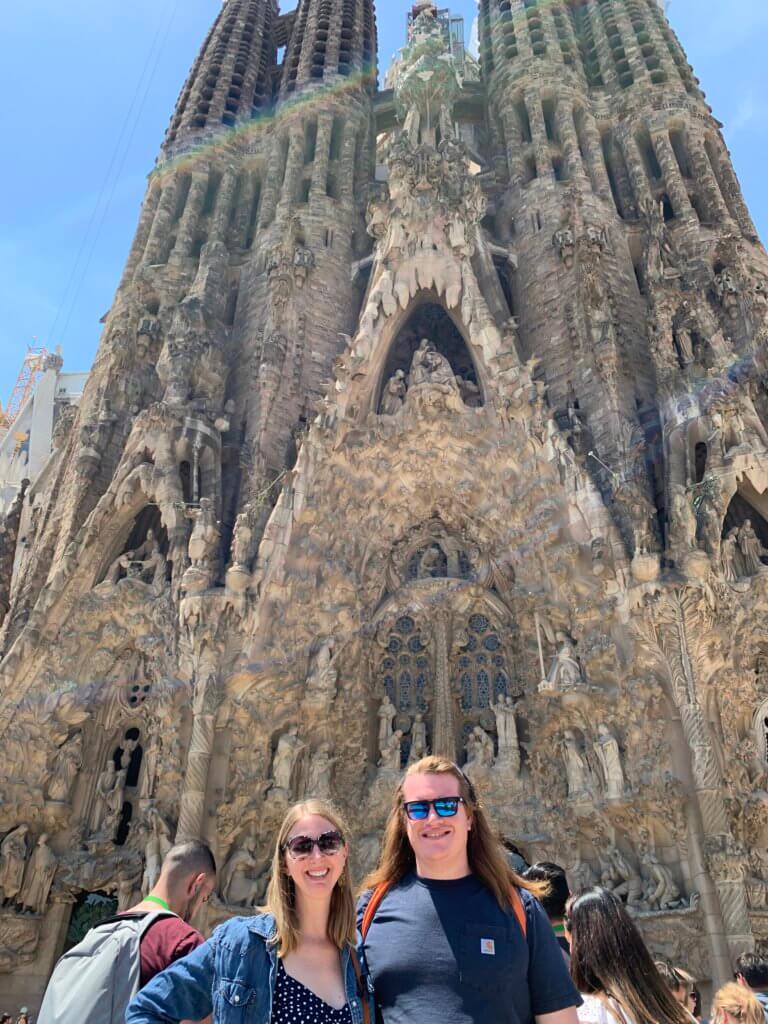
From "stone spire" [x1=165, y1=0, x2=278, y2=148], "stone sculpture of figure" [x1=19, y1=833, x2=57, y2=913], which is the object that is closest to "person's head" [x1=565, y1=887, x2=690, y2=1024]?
"stone sculpture of figure" [x1=19, y1=833, x2=57, y2=913]

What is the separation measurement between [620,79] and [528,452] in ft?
44.0

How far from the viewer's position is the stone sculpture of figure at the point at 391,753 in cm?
1166

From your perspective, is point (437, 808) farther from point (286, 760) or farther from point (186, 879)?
point (286, 760)

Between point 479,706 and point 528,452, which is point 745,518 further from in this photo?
point 479,706

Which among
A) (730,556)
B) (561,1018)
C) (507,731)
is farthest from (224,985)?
(730,556)

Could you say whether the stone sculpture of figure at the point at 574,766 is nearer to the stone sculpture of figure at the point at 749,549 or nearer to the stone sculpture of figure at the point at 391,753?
the stone sculpture of figure at the point at 391,753

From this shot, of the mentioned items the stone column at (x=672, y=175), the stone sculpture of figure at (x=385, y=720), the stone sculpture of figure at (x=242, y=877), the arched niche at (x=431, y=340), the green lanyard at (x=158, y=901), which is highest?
the stone column at (x=672, y=175)

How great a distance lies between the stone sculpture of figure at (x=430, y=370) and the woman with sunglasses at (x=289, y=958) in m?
11.4

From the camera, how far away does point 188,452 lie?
1378 centimetres

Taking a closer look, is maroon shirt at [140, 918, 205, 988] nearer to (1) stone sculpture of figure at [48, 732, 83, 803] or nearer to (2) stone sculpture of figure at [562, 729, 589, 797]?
(2) stone sculpture of figure at [562, 729, 589, 797]

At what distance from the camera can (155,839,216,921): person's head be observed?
2703 millimetres

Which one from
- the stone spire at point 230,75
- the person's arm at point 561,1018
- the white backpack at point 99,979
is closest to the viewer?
the person's arm at point 561,1018

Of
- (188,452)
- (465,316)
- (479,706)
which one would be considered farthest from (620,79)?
(479,706)

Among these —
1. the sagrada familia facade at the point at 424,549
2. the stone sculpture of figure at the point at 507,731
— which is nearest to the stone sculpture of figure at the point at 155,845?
the sagrada familia facade at the point at 424,549
